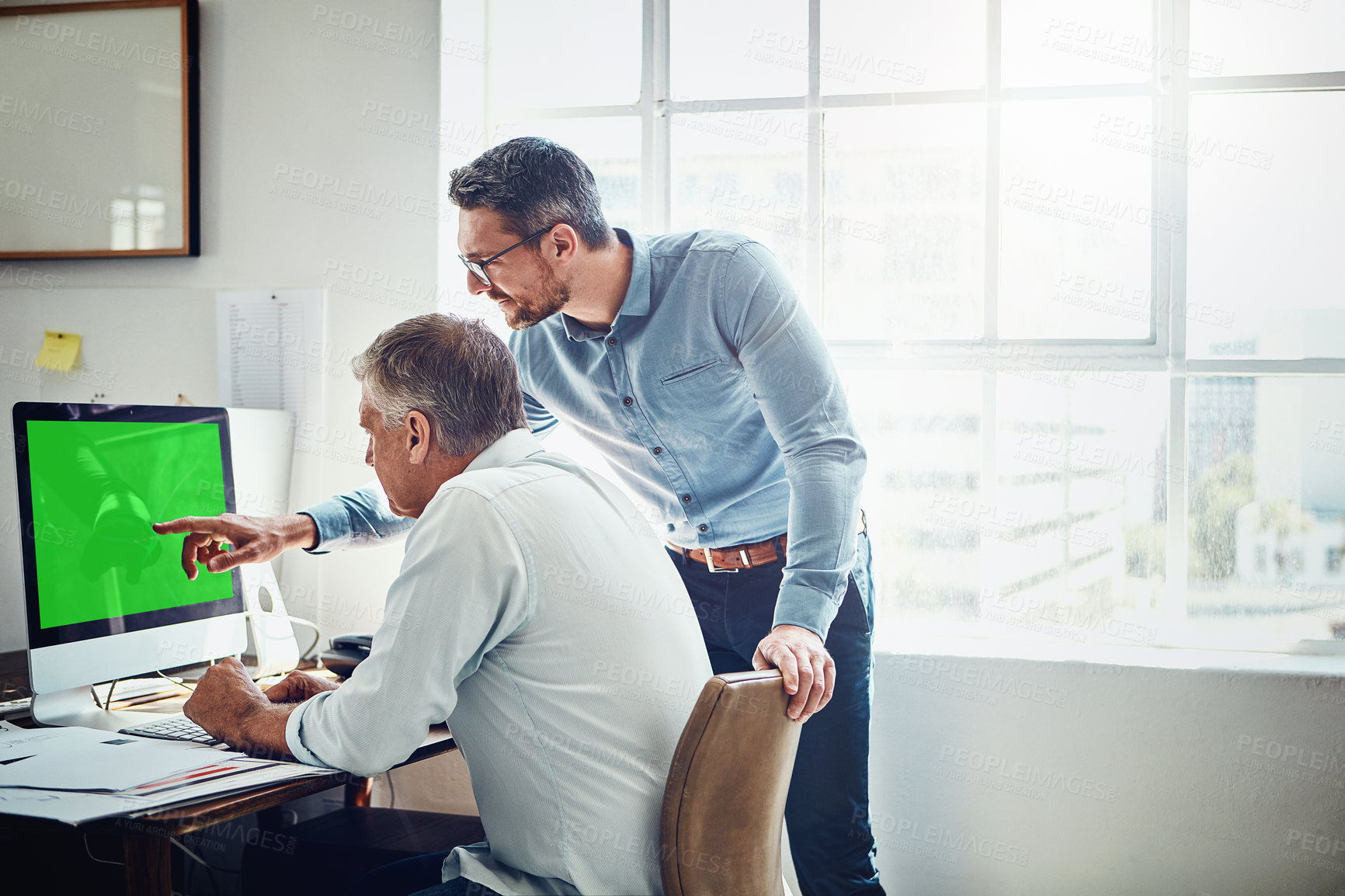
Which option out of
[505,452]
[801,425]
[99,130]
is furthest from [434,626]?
[99,130]

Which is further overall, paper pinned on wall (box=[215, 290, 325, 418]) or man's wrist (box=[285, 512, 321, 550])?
paper pinned on wall (box=[215, 290, 325, 418])

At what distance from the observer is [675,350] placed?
178 centimetres

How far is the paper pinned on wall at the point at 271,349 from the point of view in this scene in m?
2.44

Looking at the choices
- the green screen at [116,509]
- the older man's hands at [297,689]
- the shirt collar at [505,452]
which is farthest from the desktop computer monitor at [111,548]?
the shirt collar at [505,452]

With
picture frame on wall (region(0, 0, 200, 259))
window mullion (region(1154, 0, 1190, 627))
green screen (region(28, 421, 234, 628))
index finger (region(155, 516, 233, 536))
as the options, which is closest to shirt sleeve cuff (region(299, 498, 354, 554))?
index finger (region(155, 516, 233, 536))

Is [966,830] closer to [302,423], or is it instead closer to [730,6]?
[302,423]

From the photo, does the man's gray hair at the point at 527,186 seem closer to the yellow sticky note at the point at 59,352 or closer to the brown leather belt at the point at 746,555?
the brown leather belt at the point at 746,555

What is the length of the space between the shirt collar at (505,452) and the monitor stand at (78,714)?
0.83m

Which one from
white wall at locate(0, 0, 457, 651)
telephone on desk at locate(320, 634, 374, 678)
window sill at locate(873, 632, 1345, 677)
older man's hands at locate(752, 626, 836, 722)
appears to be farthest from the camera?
white wall at locate(0, 0, 457, 651)

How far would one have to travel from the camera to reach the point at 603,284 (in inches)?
70.0

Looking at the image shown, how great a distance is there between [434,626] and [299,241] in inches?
66.2

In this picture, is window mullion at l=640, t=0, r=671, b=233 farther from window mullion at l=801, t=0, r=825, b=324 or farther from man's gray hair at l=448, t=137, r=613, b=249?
man's gray hair at l=448, t=137, r=613, b=249

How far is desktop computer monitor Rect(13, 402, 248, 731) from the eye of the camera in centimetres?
156

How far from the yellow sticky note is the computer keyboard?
4.59 feet
